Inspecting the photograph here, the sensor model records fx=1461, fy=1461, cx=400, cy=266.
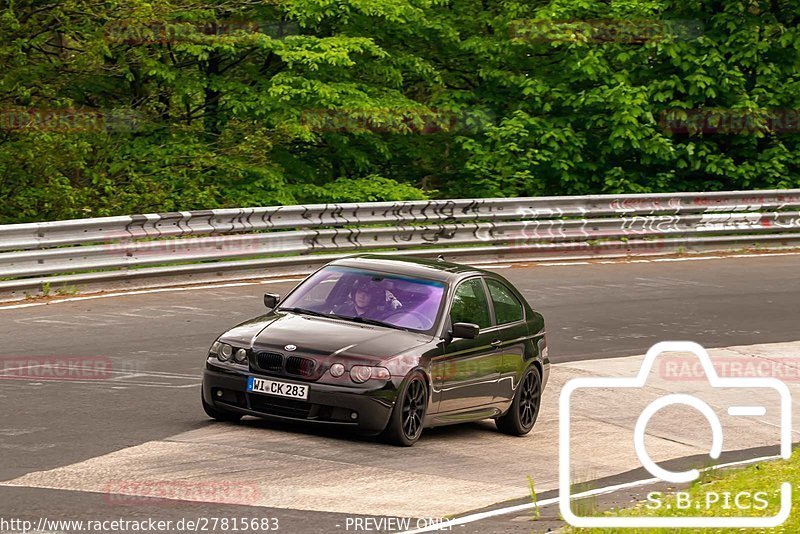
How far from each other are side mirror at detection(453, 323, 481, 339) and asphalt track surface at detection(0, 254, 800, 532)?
3.76ft

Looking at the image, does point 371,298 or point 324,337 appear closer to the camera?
point 324,337

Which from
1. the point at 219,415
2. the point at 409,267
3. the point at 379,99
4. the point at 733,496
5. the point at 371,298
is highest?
the point at 379,99

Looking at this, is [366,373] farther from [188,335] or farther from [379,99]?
[379,99]

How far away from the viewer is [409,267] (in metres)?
12.6

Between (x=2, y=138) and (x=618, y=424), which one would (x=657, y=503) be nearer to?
(x=618, y=424)

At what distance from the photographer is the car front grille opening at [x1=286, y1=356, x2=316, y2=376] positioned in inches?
432

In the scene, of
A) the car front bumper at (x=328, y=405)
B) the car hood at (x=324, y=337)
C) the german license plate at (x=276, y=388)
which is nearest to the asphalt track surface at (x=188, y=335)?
the car front bumper at (x=328, y=405)

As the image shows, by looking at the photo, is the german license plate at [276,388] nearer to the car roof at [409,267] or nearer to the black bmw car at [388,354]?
the black bmw car at [388,354]

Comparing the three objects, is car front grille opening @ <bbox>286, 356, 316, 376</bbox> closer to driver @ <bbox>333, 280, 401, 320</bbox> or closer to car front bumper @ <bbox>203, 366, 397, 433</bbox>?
car front bumper @ <bbox>203, 366, 397, 433</bbox>

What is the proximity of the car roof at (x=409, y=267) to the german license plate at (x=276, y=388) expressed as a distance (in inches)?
72.8

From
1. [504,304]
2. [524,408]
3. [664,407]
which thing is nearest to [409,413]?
[524,408]

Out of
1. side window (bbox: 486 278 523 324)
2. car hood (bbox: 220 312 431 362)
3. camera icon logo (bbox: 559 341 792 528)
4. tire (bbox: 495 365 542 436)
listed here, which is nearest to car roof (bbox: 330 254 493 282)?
side window (bbox: 486 278 523 324)

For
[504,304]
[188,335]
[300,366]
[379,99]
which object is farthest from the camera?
[379,99]

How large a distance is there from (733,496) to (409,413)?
112 inches
